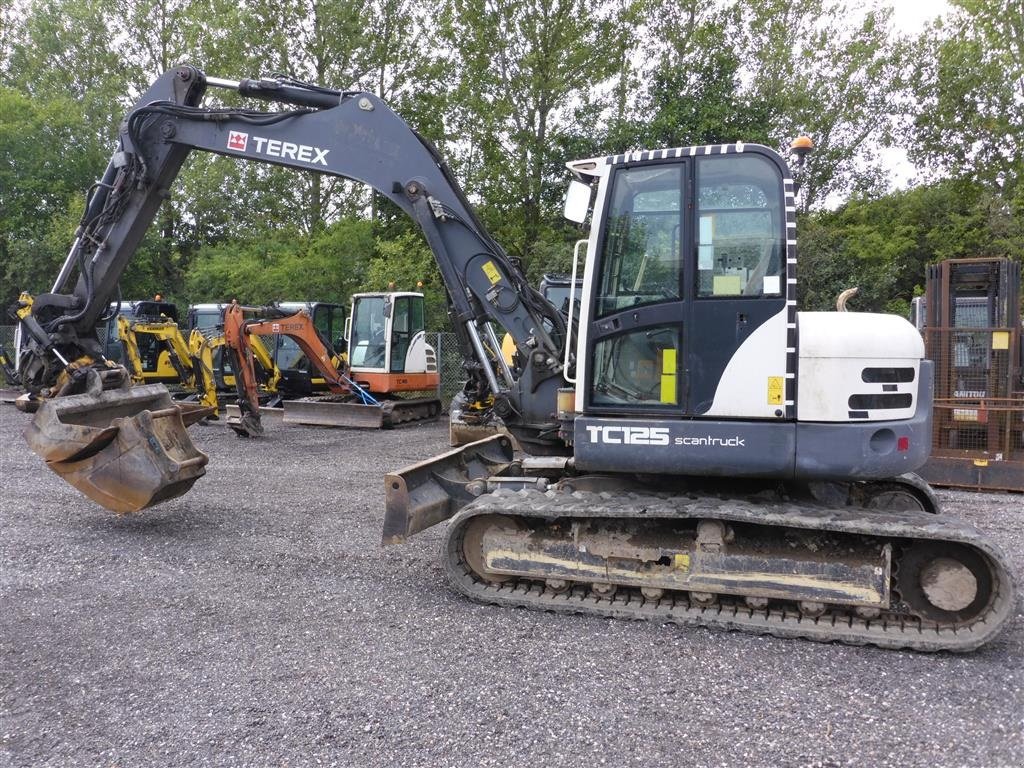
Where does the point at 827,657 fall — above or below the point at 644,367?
below

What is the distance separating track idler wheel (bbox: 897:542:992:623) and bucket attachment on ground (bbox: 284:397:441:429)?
408 inches

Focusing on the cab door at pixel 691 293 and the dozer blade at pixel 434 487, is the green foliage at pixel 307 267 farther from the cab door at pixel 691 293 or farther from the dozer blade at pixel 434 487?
the cab door at pixel 691 293

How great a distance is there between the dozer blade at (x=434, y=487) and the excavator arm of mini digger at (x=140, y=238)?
460 millimetres

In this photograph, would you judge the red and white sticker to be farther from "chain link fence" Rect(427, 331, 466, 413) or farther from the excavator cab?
"chain link fence" Rect(427, 331, 466, 413)

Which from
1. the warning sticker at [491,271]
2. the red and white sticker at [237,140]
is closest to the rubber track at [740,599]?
the warning sticker at [491,271]

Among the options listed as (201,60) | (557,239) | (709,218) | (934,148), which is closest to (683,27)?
(557,239)

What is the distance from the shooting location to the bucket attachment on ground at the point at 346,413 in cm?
1361

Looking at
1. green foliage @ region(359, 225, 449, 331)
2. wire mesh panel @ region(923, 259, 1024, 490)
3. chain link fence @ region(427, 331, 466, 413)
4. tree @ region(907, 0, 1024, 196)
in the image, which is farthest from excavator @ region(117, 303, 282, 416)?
tree @ region(907, 0, 1024, 196)

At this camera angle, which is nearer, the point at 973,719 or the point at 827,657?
the point at 973,719

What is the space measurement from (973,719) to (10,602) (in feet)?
17.0

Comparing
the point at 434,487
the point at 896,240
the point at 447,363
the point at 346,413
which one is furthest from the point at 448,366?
the point at 434,487

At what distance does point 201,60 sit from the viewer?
2284cm

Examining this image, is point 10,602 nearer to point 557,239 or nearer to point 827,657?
point 827,657

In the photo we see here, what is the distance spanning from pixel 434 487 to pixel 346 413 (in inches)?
346
